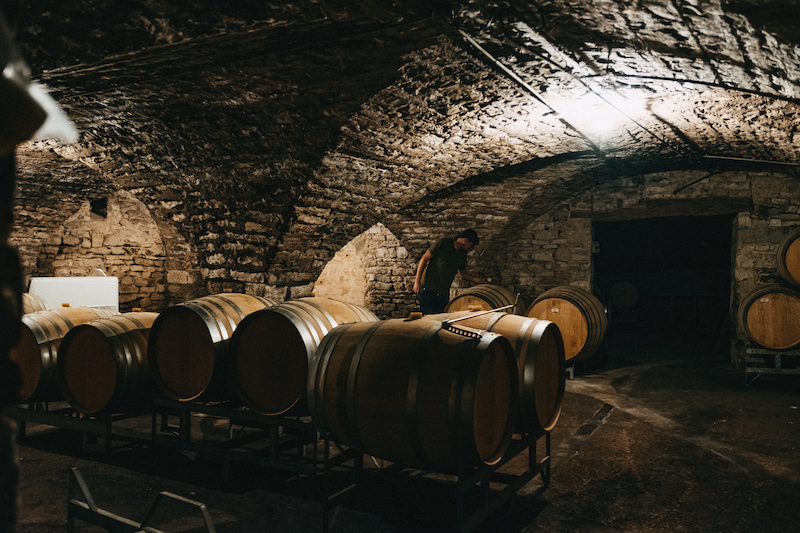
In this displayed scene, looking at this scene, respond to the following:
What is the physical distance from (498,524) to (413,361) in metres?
0.92

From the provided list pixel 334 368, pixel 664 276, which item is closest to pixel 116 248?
pixel 334 368

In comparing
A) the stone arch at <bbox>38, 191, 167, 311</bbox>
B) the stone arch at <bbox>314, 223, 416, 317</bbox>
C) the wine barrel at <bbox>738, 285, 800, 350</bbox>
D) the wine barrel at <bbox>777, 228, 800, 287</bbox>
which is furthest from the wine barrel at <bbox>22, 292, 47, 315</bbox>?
the wine barrel at <bbox>777, 228, 800, 287</bbox>

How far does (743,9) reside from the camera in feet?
8.34

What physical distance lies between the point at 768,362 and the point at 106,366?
6.49 m

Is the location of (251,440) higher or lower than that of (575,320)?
lower

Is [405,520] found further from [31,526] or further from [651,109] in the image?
[651,109]

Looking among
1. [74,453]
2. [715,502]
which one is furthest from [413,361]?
[74,453]

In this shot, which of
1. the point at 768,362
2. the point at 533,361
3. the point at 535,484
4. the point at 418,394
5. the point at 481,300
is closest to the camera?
the point at 418,394

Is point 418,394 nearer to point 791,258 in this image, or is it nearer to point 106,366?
point 106,366

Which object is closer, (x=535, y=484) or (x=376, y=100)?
(x=535, y=484)

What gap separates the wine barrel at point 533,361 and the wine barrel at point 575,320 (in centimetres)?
283

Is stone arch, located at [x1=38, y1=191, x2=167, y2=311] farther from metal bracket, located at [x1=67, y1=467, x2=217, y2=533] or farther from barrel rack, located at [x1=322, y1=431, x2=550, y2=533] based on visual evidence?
metal bracket, located at [x1=67, y1=467, x2=217, y2=533]

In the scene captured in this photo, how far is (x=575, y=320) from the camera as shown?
544 cm

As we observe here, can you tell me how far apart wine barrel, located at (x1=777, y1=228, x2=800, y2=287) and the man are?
3.20 meters
